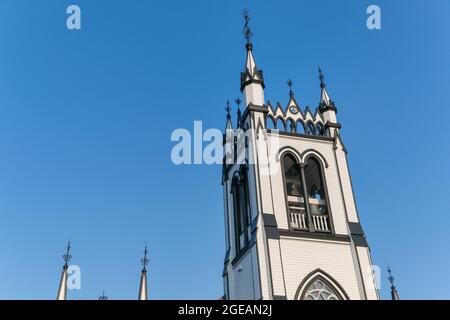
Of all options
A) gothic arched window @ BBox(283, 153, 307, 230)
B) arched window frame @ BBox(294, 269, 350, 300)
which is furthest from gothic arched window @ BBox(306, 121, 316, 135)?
arched window frame @ BBox(294, 269, 350, 300)

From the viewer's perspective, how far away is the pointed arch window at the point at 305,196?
2642 cm

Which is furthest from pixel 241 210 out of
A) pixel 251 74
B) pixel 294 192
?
pixel 251 74

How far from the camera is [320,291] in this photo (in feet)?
79.7

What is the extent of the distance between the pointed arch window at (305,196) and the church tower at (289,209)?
54mm

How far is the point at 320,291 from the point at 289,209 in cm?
450

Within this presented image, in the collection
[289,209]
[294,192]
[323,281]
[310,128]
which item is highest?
[310,128]

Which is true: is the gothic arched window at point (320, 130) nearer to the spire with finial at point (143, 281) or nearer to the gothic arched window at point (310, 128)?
the gothic arched window at point (310, 128)

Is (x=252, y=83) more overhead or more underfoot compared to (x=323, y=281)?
more overhead

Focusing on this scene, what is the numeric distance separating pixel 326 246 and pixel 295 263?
218 centimetres

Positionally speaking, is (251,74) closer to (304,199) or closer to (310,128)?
(310,128)

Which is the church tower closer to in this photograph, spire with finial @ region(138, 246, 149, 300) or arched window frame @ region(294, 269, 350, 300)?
arched window frame @ region(294, 269, 350, 300)

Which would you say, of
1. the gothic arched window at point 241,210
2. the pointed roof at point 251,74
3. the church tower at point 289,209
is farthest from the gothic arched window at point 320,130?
the gothic arched window at point 241,210

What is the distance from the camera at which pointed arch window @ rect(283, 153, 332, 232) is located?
26.4m
